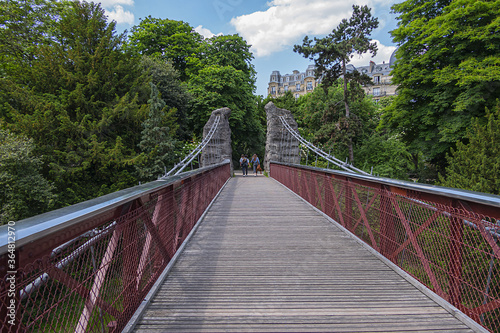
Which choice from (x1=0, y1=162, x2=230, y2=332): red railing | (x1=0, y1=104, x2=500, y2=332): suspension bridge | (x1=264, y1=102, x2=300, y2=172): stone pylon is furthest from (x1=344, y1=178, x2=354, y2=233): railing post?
(x1=264, y1=102, x2=300, y2=172): stone pylon

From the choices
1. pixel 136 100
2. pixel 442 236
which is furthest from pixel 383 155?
pixel 442 236

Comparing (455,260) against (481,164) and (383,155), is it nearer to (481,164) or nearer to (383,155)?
(481,164)

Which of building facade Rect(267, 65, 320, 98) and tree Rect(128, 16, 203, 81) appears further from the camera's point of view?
building facade Rect(267, 65, 320, 98)

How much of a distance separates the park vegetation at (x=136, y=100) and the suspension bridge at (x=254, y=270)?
6341 mm

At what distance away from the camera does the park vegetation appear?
27.7 ft

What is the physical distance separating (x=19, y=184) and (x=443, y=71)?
1584 cm

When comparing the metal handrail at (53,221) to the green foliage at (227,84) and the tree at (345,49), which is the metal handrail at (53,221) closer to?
the tree at (345,49)

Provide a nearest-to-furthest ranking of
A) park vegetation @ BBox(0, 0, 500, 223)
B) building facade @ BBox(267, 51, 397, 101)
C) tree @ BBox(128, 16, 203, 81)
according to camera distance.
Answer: park vegetation @ BBox(0, 0, 500, 223)
tree @ BBox(128, 16, 203, 81)
building facade @ BBox(267, 51, 397, 101)

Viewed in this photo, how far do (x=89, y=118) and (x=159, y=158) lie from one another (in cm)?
333

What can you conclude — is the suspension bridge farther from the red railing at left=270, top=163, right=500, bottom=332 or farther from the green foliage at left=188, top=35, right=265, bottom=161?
A: the green foliage at left=188, top=35, right=265, bottom=161

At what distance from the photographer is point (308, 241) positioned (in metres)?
3.56

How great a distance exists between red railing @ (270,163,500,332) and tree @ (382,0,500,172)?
1020 cm

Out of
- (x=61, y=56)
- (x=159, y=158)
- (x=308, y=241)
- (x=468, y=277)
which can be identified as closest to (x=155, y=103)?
(x=159, y=158)

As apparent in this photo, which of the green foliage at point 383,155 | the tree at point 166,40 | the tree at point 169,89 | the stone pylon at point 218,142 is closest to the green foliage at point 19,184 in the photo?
the stone pylon at point 218,142
